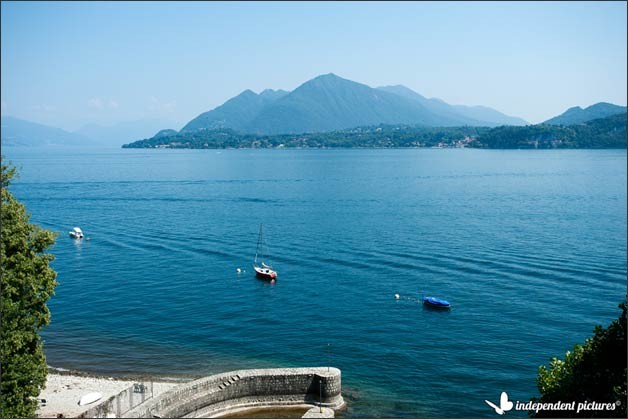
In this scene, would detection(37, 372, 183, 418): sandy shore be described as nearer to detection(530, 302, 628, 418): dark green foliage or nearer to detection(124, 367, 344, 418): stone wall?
detection(124, 367, 344, 418): stone wall

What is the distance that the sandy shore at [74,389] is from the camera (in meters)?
30.5

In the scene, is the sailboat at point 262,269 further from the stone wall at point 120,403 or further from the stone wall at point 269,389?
the stone wall at point 120,403

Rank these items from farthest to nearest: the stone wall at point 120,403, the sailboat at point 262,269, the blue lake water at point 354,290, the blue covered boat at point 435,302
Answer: the sailboat at point 262,269, the blue covered boat at point 435,302, the blue lake water at point 354,290, the stone wall at point 120,403

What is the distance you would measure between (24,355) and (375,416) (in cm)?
1888

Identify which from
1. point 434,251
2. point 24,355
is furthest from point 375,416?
point 434,251

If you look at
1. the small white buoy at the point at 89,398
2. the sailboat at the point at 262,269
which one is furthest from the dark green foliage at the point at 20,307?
the sailboat at the point at 262,269

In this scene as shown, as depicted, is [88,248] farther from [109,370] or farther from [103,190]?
[103,190]

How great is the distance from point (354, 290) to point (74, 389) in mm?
28332

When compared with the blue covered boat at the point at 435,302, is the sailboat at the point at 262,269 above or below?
above

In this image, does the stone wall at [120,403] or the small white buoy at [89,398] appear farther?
the small white buoy at [89,398]

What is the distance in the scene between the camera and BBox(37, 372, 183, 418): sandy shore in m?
30.5

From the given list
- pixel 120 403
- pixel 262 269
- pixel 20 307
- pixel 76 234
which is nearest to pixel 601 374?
pixel 120 403

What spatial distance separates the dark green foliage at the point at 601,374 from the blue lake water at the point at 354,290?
35.8 feet

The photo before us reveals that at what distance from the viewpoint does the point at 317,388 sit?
32.4 meters
